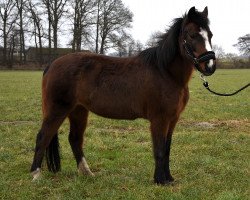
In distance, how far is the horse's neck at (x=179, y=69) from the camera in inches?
204

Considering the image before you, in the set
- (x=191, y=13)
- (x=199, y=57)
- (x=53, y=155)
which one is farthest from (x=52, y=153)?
(x=191, y=13)

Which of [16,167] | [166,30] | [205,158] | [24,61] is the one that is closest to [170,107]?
[166,30]

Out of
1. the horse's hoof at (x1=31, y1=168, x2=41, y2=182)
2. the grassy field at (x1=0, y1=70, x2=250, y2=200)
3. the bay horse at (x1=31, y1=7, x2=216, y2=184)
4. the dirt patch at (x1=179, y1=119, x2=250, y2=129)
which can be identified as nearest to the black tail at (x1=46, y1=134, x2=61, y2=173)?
the bay horse at (x1=31, y1=7, x2=216, y2=184)

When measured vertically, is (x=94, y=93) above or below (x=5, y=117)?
above

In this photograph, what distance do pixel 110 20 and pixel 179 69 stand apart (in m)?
52.4

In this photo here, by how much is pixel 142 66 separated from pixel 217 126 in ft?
17.4

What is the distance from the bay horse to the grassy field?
0.38 m

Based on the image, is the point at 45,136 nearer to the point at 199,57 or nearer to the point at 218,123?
the point at 199,57

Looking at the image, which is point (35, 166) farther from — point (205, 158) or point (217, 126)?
point (217, 126)

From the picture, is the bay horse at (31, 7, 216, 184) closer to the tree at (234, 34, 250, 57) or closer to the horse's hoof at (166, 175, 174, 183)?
the horse's hoof at (166, 175, 174, 183)

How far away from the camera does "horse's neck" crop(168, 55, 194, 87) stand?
518cm

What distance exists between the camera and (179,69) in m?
5.19

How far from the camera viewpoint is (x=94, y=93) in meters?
5.60

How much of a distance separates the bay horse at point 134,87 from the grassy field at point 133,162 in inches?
14.9
